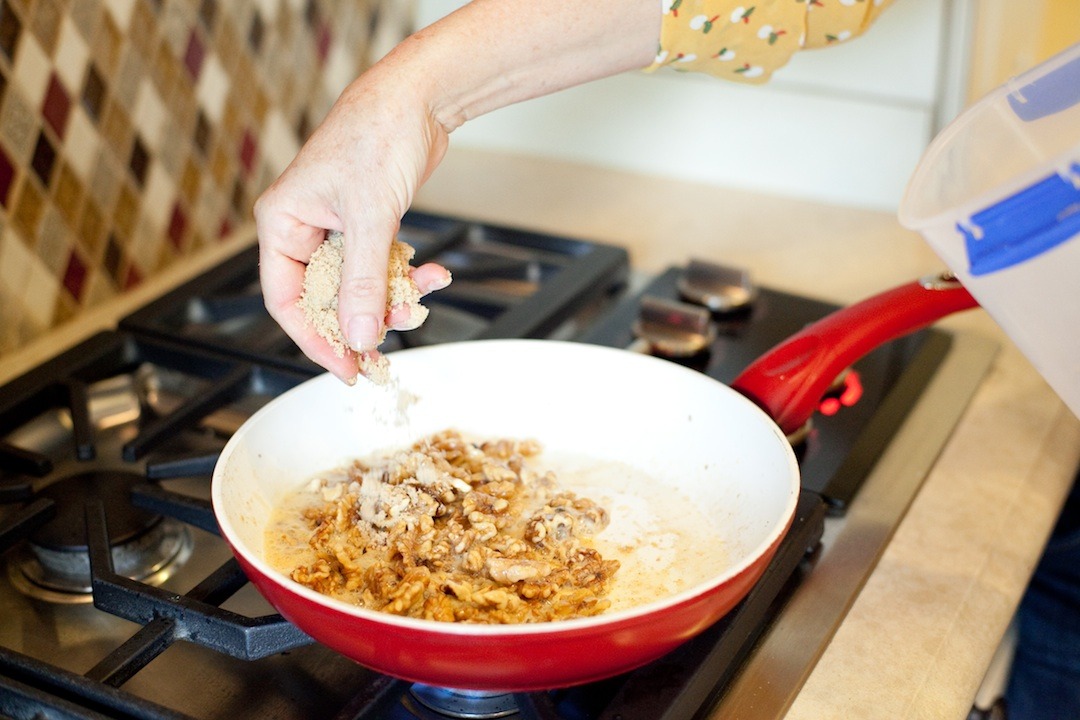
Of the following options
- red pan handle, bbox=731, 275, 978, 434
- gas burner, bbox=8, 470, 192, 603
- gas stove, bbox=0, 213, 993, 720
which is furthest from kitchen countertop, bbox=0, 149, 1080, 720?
gas burner, bbox=8, 470, 192, 603

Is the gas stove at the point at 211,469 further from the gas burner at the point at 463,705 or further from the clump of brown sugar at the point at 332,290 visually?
the clump of brown sugar at the point at 332,290


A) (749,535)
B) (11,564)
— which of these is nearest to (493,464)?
(749,535)

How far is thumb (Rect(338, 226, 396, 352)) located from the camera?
2.26ft

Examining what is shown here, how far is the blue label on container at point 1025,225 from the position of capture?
1.89 ft

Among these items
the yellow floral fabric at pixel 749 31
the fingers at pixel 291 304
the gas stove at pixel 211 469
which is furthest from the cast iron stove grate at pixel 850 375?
the fingers at pixel 291 304

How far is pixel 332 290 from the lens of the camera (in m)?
0.74

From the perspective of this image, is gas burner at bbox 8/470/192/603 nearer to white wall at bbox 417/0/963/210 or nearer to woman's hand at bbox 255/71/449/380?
woman's hand at bbox 255/71/449/380

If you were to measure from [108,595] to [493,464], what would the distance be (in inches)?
10.5

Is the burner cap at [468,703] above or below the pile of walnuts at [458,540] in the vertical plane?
below

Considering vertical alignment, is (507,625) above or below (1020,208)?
below

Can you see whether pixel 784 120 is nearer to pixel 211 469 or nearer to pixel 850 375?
pixel 850 375

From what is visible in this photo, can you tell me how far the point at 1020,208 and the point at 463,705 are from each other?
41cm

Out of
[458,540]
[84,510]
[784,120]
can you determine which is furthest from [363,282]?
[784,120]

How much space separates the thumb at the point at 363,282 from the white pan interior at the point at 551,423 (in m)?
0.13
